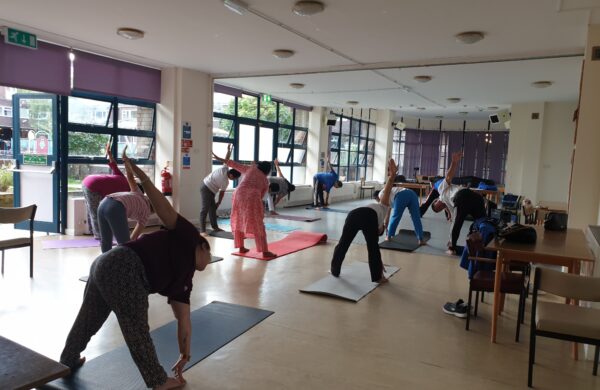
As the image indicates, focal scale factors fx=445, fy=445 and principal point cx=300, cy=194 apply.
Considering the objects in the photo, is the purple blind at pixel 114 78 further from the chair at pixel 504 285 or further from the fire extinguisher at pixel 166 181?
the chair at pixel 504 285

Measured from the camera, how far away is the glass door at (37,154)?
6.35 metres

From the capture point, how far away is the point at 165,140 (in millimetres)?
7629

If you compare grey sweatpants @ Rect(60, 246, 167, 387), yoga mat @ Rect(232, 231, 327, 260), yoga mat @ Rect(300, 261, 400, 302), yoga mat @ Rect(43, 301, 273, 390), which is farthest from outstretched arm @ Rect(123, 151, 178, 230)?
yoga mat @ Rect(232, 231, 327, 260)

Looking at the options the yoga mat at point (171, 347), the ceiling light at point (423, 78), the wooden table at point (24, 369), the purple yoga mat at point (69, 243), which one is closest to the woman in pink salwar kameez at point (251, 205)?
the yoga mat at point (171, 347)

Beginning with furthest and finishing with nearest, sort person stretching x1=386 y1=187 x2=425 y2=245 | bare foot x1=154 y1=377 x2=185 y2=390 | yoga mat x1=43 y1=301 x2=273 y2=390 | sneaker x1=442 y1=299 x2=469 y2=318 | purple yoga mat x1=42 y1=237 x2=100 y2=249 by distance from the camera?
1. person stretching x1=386 y1=187 x2=425 y2=245
2. purple yoga mat x1=42 y1=237 x2=100 y2=249
3. sneaker x1=442 y1=299 x2=469 y2=318
4. yoga mat x1=43 y1=301 x2=273 y2=390
5. bare foot x1=154 y1=377 x2=185 y2=390

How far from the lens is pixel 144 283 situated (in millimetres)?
2189

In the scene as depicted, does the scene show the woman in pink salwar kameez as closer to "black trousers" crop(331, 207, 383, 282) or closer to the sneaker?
"black trousers" crop(331, 207, 383, 282)

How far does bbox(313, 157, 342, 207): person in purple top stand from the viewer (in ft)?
35.2

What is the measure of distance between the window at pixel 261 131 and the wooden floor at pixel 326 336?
4.96 metres

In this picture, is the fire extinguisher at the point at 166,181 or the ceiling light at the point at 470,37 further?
the fire extinguisher at the point at 166,181

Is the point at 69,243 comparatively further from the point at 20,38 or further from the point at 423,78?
the point at 423,78

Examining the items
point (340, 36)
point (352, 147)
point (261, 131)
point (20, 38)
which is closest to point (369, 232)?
point (340, 36)

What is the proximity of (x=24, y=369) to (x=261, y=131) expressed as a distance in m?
9.49

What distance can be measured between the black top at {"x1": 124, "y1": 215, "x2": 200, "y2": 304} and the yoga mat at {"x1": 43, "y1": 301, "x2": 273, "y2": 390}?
2.07ft
